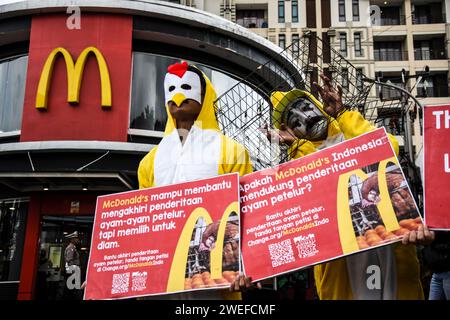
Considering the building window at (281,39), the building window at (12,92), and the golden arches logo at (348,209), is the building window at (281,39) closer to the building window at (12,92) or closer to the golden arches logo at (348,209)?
the building window at (12,92)

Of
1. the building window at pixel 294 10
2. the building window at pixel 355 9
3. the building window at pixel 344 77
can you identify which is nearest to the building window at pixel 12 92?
the building window at pixel 344 77

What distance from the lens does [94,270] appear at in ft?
12.1

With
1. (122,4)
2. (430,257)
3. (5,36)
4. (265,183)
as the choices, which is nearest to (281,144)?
(265,183)

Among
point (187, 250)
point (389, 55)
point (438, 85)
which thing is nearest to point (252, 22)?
point (389, 55)

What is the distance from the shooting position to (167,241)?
3461 mm

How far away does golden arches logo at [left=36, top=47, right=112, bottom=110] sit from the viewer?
29.1 feet

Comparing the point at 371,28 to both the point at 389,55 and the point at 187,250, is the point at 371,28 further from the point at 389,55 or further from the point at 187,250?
the point at 187,250

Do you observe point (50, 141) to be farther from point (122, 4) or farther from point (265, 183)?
point (265, 183)

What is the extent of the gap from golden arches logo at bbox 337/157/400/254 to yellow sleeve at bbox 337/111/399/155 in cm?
68

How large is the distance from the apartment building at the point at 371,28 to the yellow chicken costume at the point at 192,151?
22.9 m

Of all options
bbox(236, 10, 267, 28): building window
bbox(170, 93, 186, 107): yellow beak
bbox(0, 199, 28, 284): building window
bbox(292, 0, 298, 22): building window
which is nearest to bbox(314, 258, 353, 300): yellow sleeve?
bbox(170, 93, 186, 107): yellow beak

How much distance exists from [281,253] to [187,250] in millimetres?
683

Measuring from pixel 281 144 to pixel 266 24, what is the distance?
86.0ft

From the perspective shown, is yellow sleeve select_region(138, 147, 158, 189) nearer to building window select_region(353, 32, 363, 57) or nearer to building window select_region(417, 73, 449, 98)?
building window select_region(353, 32, 363, 57)
